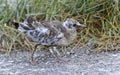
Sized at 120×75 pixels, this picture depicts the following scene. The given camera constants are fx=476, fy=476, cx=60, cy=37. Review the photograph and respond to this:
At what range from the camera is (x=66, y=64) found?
492 cm

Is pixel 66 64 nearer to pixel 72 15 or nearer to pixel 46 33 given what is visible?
pixel 46 33

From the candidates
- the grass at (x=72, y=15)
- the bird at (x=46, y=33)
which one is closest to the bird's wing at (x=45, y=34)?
the bird at (x=46, y=33)

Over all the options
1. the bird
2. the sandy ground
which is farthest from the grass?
the bird

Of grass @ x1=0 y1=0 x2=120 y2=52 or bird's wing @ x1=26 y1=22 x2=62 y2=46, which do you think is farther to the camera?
grass @ x1=0 y1=0 x2=120 y2=52

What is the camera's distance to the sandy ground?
4.67 meters

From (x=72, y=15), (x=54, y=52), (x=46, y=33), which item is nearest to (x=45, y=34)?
(x=46, y=33)

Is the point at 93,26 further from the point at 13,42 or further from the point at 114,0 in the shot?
the point at 13,42

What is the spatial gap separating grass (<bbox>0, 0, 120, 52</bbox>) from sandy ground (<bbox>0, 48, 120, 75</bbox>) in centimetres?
29

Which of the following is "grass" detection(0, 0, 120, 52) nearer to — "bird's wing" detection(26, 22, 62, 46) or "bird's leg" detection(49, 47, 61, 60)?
"bird's leg" detection(49, 47, 61, 60)

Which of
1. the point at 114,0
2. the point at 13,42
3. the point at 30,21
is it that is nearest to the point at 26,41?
the point at 13,42

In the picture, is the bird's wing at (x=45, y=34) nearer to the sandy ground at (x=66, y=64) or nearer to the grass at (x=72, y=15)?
the sandy ground at (x=66, y=64)

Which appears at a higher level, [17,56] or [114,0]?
[114,0]

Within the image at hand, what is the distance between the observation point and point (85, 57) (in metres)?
5.14

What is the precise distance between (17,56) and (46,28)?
528 millimetres
